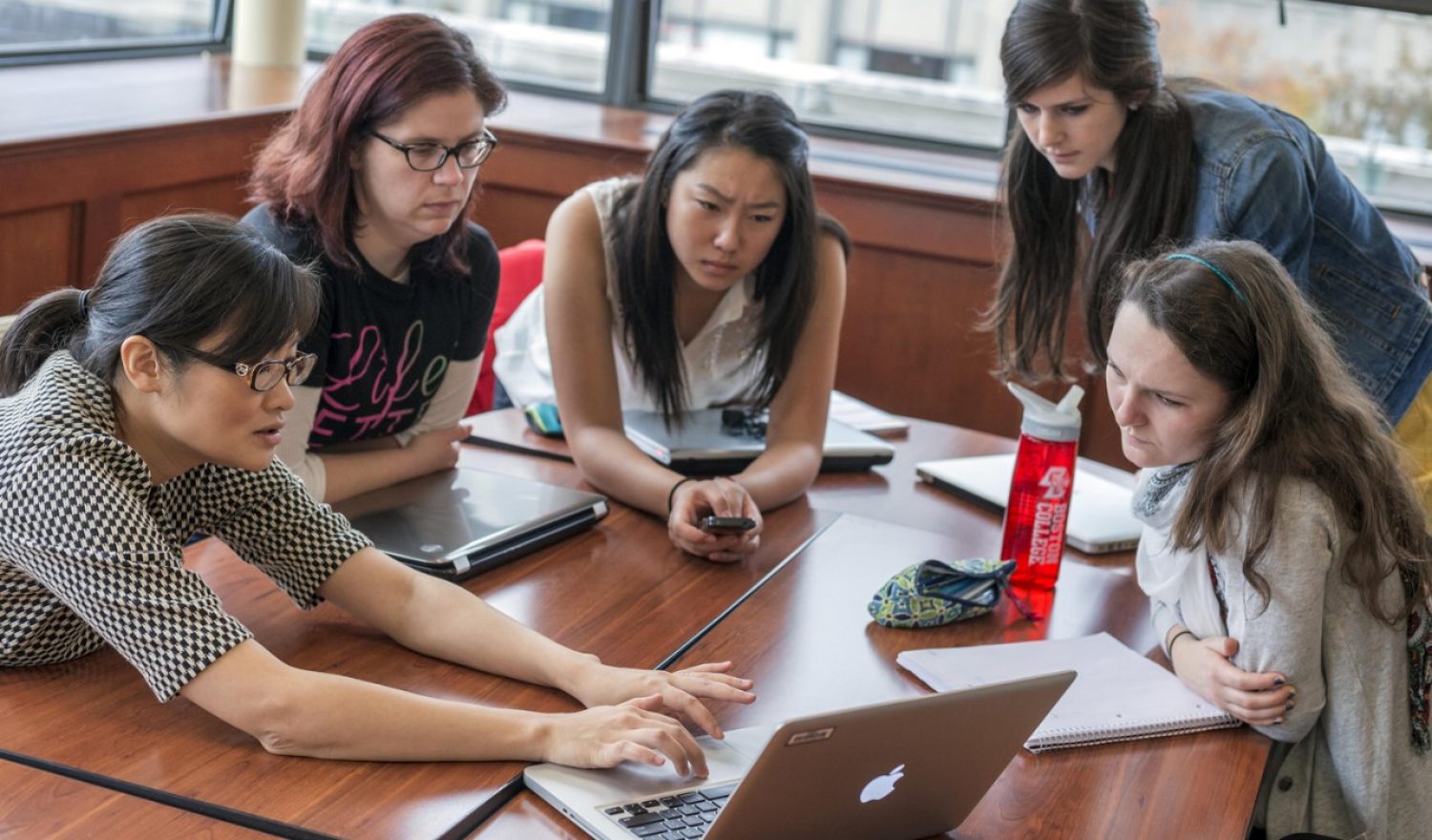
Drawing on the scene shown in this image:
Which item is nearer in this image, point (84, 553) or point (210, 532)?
point (84, 553)

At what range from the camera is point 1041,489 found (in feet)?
5.93

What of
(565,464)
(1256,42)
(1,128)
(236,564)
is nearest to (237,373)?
(236,564)

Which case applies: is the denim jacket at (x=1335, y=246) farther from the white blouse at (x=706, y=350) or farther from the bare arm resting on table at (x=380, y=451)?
the bare arm resting on table at (x=380, y=451)

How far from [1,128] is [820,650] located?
2031mm

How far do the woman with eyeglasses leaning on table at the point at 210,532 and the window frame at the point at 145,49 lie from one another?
242cm

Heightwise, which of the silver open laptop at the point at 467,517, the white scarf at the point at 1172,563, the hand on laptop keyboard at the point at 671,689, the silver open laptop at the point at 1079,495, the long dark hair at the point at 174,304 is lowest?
the hand on laptop keyboard at the point at 671,689

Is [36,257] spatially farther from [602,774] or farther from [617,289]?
[602,774]

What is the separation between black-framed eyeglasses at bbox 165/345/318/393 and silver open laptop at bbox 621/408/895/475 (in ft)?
2.58

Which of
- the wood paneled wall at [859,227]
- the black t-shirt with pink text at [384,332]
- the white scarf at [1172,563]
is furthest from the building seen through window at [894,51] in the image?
the white scarf at [1172,563]

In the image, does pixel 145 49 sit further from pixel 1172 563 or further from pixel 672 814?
pixel 672 814

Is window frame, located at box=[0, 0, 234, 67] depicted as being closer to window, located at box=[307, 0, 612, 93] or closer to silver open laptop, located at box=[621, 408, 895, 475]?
window, located at box=[307, 0, 612, 93]

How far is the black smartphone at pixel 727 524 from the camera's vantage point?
184 centimetres

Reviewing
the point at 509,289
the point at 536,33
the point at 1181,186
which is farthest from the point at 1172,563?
the point at 536,33

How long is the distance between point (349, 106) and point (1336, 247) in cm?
137
